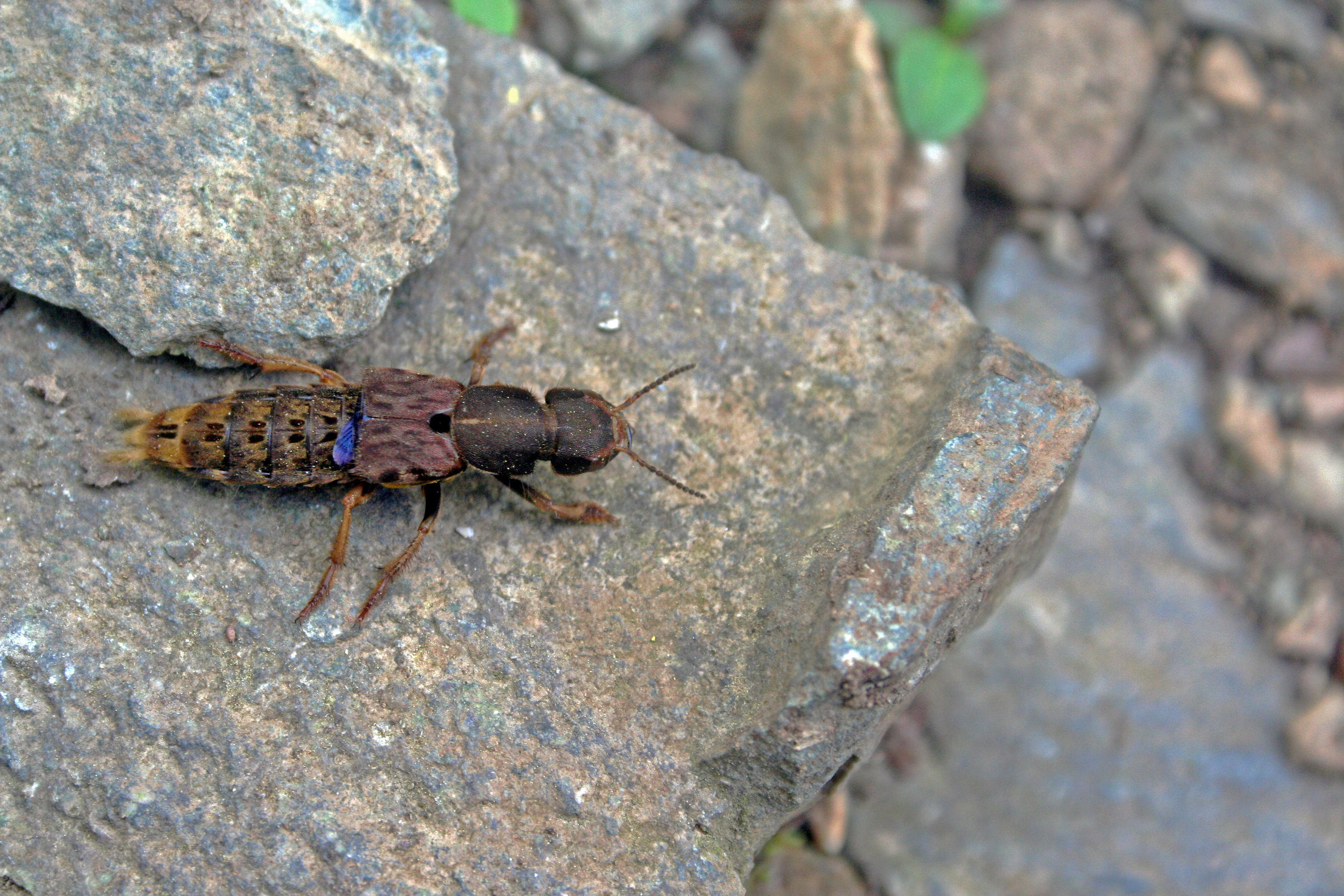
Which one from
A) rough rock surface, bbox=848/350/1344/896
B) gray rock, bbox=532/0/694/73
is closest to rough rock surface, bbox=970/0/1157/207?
rough rock surface, bbox=848/350/1344/896

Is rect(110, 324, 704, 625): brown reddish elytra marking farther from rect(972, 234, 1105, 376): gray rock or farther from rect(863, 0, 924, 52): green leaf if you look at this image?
rect(863, 0, 924, 52): green leaf

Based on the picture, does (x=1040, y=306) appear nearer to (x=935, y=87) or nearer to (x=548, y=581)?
(x=935, y=87)

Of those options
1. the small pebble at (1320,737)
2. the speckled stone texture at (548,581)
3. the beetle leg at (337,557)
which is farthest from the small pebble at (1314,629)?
the beetle leg at (337,557)

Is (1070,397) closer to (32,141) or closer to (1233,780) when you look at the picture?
(1233,780)

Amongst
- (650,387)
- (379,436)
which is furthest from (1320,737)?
(379,436)

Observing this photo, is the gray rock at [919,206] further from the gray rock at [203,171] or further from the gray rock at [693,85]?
the gray rock at [203,171]
